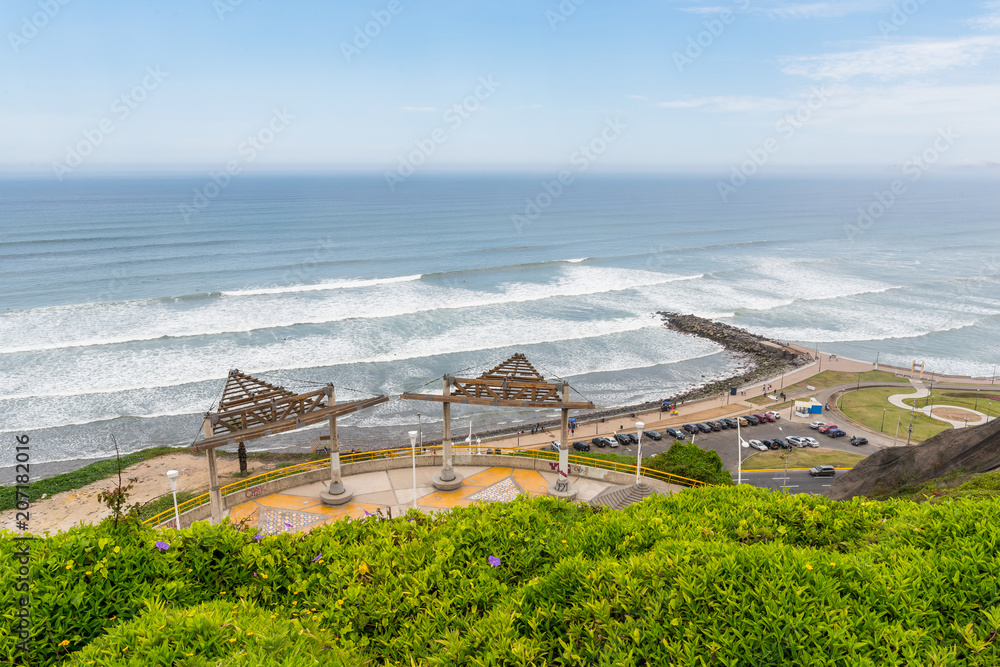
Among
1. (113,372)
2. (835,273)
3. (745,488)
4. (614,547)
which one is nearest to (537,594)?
(614,547)

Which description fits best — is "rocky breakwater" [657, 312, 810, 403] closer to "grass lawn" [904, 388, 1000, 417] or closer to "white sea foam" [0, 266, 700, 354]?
"grass lawn" [904, 388, 1000, 417]

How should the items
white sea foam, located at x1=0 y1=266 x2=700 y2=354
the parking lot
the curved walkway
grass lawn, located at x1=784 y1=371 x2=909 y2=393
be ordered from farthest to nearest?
1. white sea foam, located at x1=0 y1=266 x2=700 y2=354
2. grass lawn, located at x1=784 y1=371 x2=909 y2=393
3. the curved walkway
4. the parking lot

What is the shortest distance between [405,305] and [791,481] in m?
42.2

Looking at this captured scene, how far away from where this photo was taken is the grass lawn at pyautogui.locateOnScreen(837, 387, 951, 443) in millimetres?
39188

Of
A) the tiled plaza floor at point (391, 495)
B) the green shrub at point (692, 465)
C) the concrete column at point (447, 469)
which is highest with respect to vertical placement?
the concrete column at point (447, 469)

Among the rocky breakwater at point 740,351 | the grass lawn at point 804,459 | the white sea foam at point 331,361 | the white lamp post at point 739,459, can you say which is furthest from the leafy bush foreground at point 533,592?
the rocky breakwater at point 740,351

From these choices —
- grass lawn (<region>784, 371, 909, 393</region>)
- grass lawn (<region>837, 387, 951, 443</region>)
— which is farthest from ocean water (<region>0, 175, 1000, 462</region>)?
grass lawn (<region>837, 387, 951, 443</region>)

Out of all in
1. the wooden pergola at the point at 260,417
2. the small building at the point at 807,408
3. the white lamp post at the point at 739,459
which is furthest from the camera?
the small building at the point at 807,408

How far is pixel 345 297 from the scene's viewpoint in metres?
65.9

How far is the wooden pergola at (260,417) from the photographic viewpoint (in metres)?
17.2

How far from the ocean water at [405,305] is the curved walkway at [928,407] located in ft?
26.1

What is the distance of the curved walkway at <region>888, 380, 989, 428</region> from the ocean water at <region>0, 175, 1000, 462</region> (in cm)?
796

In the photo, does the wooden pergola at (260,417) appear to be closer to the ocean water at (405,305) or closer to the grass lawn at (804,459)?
the ocean water at (405,305)

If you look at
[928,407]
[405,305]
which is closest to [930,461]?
[928,407]
